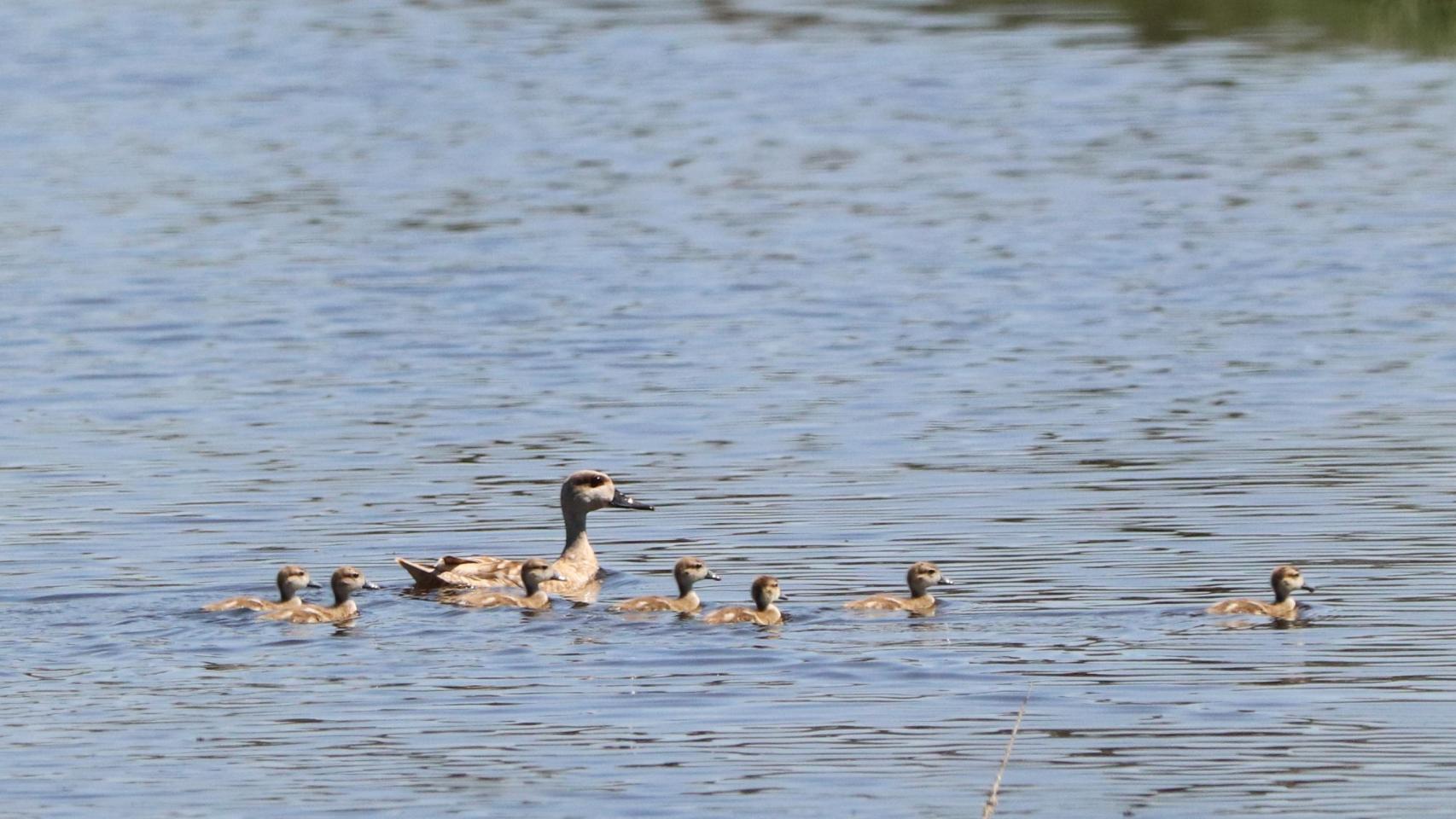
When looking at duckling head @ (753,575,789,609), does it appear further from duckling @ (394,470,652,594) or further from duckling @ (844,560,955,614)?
duckling @ (394,470,652,594)

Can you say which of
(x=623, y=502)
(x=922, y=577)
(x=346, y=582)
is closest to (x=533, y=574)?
(x=346, y=582)

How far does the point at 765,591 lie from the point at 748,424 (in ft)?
20.2

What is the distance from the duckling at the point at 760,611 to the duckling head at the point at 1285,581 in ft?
8.13

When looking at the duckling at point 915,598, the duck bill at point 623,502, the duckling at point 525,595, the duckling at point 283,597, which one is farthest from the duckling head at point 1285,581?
the duckling at point 283,597

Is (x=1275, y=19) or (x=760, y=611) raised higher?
(x=1275, y=19)

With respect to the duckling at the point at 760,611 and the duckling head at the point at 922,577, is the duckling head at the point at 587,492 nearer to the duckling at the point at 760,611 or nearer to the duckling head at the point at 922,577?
the duckling at the point at 760,611

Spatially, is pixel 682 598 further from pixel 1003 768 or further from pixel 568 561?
pixel 1003 768

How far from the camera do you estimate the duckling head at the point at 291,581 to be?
1548 cm

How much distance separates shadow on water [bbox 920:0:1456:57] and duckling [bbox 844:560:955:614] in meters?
31.5

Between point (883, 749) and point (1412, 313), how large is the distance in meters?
14.5

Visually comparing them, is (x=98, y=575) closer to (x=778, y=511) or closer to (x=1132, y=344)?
(x=778, y=511)

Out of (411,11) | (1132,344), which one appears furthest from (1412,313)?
(411,11)

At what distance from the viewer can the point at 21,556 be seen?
55.8 feet

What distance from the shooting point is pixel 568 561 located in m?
17.0
